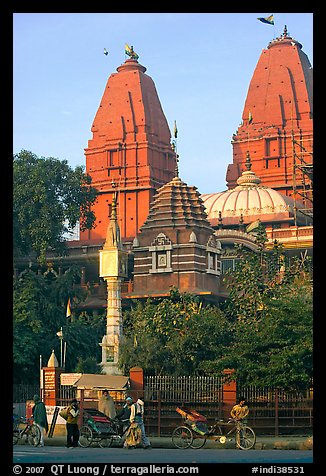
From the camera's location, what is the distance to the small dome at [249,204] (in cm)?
7188

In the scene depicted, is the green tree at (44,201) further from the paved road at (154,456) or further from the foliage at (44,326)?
the paved road at (154,456)

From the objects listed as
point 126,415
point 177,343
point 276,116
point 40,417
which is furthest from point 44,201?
point 40,417

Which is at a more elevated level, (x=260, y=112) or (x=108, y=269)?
(x=260, y=112)

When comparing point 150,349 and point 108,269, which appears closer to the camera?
point 150,349

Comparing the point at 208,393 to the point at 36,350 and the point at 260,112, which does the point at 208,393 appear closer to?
the point at 36,350

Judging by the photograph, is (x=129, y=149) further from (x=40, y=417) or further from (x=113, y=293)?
(x=40, y=417)

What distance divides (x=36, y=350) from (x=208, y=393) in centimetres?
1368

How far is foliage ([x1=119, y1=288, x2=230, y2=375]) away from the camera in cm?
4162

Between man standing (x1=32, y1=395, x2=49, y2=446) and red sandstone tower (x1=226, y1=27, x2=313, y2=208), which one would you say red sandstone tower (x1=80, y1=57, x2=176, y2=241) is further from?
man standing (x1=32, y1=395, x2=49, y2=446)

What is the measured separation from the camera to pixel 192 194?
62875 millimetres

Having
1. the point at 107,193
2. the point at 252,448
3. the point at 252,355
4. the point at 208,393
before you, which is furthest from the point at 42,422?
the point at 107,193

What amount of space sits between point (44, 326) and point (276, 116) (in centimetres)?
3678
